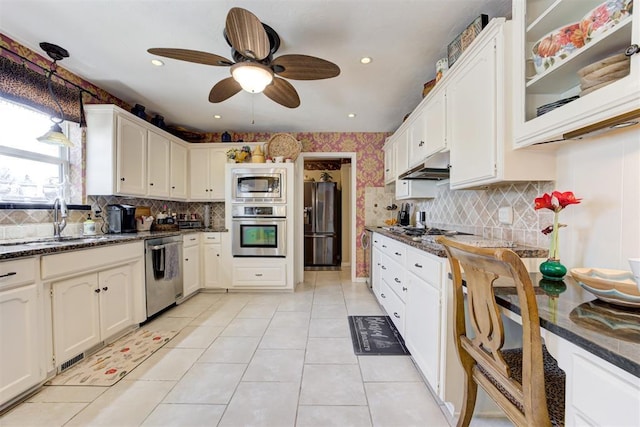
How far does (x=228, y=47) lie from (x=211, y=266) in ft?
9.01

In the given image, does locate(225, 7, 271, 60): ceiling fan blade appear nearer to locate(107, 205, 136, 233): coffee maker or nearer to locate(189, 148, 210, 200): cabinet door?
locate(107, 205, 136, 233): coffee maker

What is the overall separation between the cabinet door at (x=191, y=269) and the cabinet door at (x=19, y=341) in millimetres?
1640

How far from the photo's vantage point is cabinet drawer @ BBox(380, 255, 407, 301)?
2137 millimetres

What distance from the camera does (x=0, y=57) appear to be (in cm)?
188

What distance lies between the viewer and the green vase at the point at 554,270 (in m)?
1.09

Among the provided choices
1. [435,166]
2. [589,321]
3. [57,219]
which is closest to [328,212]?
[435,166]

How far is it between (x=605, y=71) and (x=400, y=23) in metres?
1.27

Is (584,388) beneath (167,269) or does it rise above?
above

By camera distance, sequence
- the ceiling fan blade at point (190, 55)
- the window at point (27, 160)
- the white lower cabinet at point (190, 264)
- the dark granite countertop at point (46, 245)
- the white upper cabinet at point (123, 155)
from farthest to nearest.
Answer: the white lower cabinet at point (190, 264) < the white upper cabinet at point (123, 155) < the window at point (27, 160) < the ceiling fan blade at point (190, 55) < the dark granite countertop at point (46, 245)

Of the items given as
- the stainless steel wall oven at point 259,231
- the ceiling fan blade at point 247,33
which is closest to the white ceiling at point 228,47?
the ceiling fan blade at point 247,33

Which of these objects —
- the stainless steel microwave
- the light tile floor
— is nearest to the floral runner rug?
the light tile floor

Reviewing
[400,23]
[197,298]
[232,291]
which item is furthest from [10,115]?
[400,23]

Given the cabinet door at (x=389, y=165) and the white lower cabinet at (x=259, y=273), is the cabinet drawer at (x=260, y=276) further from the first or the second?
the cabinet door at (x=389, y=165)

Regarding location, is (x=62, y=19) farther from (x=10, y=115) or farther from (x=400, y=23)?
(x=400, y=23)
